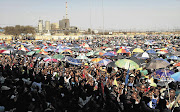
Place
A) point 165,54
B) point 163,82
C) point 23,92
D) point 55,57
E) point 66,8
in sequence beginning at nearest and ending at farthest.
Answer: point 23,92 → point 163,82 → point 55,57 → point 165,54 → point 66,8

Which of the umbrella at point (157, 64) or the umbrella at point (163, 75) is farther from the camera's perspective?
the umbrella at point (157, 64)

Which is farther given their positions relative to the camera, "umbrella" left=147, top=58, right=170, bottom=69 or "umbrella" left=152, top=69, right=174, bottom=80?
"umbrella" left=147, top=58, right=170, bottom=69

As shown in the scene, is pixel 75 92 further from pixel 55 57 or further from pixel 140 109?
pixel 55 57

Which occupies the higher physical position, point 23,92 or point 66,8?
point 66,8

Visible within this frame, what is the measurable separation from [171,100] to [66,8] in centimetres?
11574

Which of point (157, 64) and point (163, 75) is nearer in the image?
point (163, 75)

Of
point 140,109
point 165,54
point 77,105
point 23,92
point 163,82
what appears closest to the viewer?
point 140,109

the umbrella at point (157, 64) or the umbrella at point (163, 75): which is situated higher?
the umbrella at point (157, 64)

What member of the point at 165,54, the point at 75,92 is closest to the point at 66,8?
the point at 165,54

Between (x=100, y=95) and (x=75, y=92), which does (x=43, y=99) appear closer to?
(x=75, y=92)

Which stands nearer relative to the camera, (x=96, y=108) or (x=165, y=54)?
(x=96, y=108)

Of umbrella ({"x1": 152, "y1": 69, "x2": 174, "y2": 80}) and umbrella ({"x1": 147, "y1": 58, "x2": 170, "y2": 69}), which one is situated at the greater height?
umbrella ({"x1": 147, "y1": 58, "x2": 170, "y2": 69})

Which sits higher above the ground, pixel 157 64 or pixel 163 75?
pixel 157 64

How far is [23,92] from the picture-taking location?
19.4 ft
